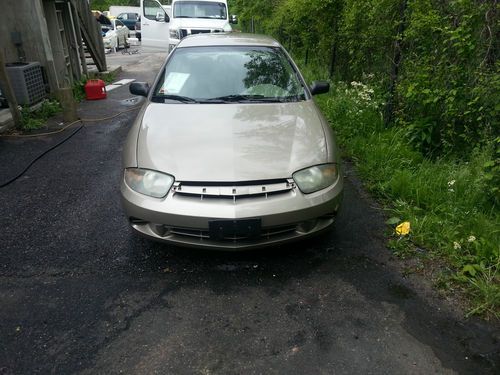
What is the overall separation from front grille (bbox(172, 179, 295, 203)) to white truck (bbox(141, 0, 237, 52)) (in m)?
9.48

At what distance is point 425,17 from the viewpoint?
410 cm

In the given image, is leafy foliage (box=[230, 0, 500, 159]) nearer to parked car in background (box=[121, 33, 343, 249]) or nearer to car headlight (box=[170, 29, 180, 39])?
parked car in background (box=[121, 33, 343, 249])

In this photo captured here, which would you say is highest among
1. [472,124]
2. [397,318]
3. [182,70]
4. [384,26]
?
[384,26]

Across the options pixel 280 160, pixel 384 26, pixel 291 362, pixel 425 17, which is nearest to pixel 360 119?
pixel 384 26

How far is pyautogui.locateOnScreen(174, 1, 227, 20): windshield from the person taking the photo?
12.2 meters

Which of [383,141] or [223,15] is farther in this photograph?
[223,15]

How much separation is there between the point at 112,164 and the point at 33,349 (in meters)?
2.99

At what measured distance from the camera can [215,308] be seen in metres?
2.54

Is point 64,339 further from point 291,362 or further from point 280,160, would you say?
point 280,160

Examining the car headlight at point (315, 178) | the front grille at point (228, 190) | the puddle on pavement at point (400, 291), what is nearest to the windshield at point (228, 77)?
the car headlight at point (315, 178)

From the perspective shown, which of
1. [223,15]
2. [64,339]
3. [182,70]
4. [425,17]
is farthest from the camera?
[223,15]

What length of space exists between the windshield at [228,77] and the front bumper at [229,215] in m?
1.22

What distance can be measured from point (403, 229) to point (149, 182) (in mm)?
2143

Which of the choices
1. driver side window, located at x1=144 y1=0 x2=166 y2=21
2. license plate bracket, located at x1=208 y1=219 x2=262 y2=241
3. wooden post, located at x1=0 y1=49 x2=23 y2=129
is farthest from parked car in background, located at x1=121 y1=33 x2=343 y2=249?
driver side window, located at x1=144 y1=0 x2=166 y2=21
